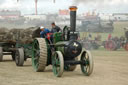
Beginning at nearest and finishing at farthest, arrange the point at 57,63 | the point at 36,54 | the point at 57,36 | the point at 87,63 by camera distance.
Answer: the point at 57,63, the point at 87,63, the point at 57,36, the point at 36,54

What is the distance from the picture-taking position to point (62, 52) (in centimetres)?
773

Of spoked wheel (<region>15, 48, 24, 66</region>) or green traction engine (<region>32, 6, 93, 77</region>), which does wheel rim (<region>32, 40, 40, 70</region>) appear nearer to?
green traction engine (<region>32, 6, 93, 77</region>)

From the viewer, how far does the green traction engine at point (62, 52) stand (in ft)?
24.1

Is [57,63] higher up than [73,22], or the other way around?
[73,22]

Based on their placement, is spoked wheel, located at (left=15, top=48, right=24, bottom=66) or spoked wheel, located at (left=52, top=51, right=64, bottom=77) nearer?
spoked wheel, located at (left=52, top=51, right=64, bottom=77)

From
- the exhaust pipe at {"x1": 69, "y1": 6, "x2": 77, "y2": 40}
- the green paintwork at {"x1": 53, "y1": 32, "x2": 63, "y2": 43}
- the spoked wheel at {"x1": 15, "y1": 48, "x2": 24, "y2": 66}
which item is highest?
the exhaust pipe at {"x1": 69, "y1": 6, "x2": 77, "y2": 40}

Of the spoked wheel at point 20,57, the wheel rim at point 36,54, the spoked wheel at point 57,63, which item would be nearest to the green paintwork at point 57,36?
the wheel rim at point 36,54

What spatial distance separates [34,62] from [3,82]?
7.46ft

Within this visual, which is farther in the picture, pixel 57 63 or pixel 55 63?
pixel 55 63

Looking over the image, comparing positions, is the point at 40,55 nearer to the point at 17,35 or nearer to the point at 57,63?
the point at 57,63

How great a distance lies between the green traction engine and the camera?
7355mm

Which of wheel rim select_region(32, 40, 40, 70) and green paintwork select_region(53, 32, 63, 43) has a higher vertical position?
green paintwork select_region(53, 32, 63, 43)

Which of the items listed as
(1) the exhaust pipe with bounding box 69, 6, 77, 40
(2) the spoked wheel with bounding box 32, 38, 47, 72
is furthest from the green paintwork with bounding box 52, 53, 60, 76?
(1) the exhaust pipe with bounding box 69, 6, 77, 40

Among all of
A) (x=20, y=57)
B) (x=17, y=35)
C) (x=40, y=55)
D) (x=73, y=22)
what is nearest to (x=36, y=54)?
(x=40, y=55)
